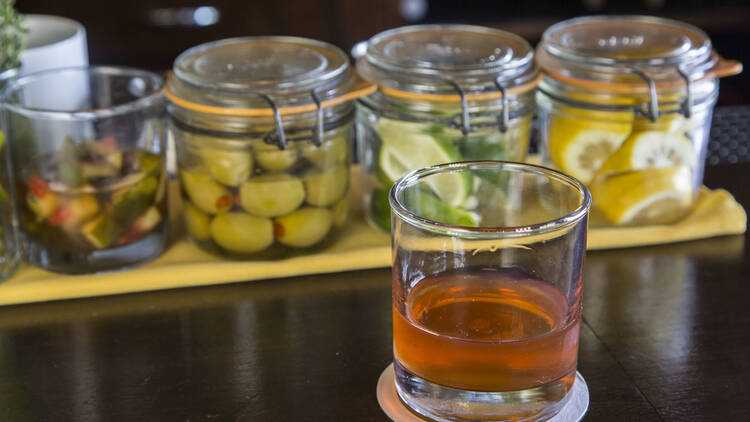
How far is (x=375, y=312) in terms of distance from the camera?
0.69 meters

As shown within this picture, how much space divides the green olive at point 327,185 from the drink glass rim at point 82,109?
0.14 m

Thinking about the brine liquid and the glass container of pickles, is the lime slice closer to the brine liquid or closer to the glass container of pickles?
the brine liquid

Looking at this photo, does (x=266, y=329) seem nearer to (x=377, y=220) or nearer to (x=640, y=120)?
(x=377, y=220)

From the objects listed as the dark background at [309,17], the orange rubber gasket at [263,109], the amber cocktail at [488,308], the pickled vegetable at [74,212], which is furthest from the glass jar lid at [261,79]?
the dark background at [309,17]

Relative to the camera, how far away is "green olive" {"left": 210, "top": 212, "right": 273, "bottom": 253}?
0.74 m

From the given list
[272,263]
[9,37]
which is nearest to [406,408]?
[272,263]

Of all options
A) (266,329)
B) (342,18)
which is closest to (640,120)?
(266,329)

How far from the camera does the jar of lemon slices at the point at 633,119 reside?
0.79 metres

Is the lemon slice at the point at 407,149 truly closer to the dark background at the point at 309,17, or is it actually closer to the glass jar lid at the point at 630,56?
the glass jar lid at the point at 630,56

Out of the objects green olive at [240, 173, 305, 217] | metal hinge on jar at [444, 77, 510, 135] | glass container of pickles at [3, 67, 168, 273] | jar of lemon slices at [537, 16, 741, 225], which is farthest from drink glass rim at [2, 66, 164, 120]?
jar of lemon slices at [537, 16, 741, 225]

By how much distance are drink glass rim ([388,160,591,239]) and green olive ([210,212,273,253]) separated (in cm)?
22

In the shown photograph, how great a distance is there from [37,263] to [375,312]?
28 centimetres

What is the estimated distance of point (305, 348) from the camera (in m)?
0.64

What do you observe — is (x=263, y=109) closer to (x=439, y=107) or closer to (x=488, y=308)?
(x=439, y=107)
